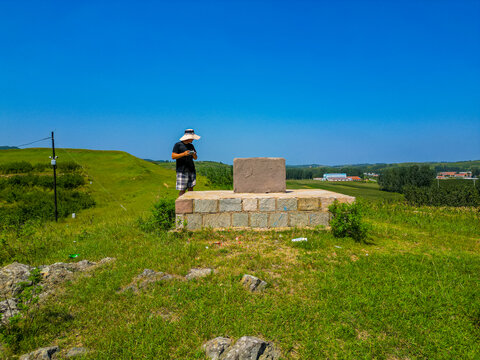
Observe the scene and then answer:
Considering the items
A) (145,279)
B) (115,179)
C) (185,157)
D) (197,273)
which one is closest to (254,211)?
(185,157)

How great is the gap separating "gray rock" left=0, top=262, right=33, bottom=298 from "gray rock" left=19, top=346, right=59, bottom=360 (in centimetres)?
173

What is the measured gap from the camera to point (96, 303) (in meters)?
3.81

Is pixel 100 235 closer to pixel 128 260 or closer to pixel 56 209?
pixel 128 260

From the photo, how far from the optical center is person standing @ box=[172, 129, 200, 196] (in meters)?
7.83

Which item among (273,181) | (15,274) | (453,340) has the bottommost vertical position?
(453,340)

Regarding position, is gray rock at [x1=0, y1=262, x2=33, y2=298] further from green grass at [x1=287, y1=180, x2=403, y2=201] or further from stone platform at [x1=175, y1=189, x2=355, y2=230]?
green grass at [x1=287, y1=180, x2=403, y2=201]

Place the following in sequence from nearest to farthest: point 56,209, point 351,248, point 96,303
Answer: point 96,303, point 351,248, point 56,209

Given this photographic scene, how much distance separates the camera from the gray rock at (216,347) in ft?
8.96

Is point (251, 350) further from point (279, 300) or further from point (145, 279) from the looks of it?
point (145, 279)

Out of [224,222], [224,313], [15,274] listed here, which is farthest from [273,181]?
[15,274]

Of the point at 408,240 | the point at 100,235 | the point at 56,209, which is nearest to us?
the point at 408,240

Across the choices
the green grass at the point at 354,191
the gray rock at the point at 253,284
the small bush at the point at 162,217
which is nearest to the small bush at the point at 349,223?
the gray rock at the point at 253,284

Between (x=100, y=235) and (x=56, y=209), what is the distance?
680 cm

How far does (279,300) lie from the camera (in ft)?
12.5
